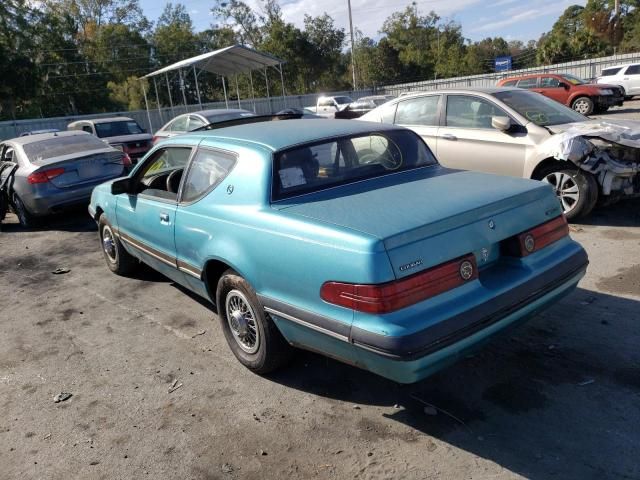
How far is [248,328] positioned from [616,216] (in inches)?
208

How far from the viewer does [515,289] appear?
2.96 m

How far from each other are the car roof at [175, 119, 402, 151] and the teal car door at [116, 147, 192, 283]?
0.33m

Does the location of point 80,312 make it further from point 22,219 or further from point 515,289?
point 22,219

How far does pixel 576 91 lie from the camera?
19.1 m

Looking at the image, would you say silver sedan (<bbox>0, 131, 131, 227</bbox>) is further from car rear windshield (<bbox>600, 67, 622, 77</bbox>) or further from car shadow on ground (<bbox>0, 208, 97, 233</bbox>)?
car rear windshield (<bbox>600, 67, 622, 77</bbox>)

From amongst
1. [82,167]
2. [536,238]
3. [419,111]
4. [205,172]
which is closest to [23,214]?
[82,167]

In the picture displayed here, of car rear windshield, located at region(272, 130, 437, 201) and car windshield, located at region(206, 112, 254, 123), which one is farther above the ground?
car windshield, located at region(206, 112, 254, 123)

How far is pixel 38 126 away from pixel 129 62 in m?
28.7

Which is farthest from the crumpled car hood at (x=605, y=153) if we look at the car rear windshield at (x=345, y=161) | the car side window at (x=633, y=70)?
the car side window at (x=633, y=70)

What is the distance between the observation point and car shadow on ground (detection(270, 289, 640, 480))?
2672mm

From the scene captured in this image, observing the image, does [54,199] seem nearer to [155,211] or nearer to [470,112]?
[155,211]

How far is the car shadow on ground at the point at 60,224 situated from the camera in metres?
9.09

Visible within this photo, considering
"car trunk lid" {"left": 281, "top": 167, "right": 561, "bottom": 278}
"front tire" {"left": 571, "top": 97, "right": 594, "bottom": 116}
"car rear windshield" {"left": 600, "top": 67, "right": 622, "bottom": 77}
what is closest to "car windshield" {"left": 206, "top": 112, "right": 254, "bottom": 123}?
"car trunk lid" {"left": 281, "top": 167, "right": 561, "bottom": 278}

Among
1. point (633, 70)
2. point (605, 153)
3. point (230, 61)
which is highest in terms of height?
point (230, 61)
